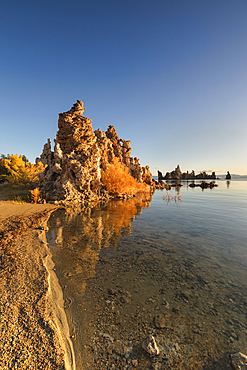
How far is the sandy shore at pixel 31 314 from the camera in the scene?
7.58 feet

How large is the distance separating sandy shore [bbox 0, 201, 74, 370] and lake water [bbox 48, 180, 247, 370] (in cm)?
30

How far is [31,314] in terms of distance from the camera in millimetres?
3107

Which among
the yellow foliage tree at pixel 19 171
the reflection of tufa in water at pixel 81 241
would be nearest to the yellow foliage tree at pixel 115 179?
the yellow foliage tree at pixel 19 171

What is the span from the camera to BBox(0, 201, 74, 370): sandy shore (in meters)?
2.31

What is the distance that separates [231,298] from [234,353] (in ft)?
5.42

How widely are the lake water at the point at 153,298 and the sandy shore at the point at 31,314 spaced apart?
30 cm

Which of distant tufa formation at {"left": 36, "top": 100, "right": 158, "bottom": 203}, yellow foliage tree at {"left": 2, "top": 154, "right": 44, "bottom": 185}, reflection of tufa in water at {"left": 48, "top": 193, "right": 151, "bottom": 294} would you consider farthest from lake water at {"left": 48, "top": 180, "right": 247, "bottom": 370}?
yellow foliage tree at {"left": 2, "top": 154, "right": 44, "bottom": 185}

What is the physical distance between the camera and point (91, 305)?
3691 mm

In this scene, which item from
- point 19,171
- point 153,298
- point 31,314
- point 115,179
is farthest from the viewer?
point 115,179

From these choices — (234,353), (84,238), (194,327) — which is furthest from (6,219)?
(234,353)

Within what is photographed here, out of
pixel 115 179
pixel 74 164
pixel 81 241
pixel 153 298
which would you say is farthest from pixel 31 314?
pixel 115 179

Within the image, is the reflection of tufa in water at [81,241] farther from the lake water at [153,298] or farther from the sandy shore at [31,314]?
the sandy shore at [31,314]

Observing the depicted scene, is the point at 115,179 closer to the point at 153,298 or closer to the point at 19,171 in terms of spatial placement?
the point at 19,171

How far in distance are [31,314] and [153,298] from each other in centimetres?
299
